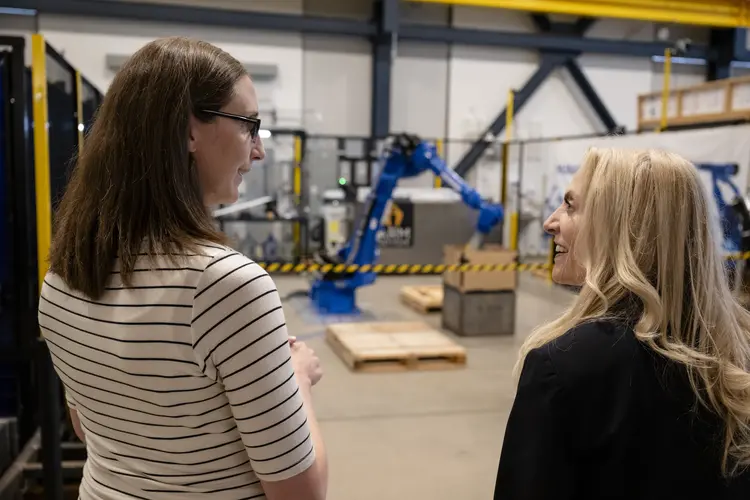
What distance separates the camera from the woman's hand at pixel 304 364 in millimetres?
1393

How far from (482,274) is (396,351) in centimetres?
154

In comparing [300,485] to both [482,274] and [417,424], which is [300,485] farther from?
[482,274]

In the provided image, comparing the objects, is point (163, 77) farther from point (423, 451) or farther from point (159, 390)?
point (423, 451)

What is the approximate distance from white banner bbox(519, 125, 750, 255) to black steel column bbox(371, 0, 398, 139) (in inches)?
126

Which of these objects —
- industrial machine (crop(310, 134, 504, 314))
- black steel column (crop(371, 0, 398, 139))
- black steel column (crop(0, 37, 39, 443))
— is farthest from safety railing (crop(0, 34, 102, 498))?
black steel column (crop(371, 0, 398, 139))

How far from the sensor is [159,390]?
3.80ft

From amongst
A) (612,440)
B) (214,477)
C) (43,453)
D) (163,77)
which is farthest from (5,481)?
(612,440)

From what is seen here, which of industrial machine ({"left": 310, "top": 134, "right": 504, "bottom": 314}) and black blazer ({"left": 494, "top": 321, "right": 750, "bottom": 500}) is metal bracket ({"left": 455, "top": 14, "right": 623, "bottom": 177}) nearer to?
industrial machine ({"left": 310, "top": 134, "right": 504, "bottom": 314})

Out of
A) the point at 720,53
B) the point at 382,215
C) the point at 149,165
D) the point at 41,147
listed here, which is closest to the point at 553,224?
the point at 149,165

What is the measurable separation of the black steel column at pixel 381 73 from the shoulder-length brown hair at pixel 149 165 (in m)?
11.4

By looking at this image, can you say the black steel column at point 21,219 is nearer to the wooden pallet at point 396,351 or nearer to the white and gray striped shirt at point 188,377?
the white and gray striped shirt at point 188,377

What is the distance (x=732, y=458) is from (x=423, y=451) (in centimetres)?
331

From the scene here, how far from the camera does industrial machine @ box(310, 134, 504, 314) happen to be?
6949 millimetres

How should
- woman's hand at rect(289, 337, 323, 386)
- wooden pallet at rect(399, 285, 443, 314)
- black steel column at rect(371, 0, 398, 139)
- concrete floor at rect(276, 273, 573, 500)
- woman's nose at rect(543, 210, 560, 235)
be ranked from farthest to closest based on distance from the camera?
black steel column at rect(371, 0, 398, 139), wooden pallet at rect(399, 285, 443, 314), concrete floor at rect(276, 273, 573, 500), woman's nose at rect(543, 210, 560, 235), woman's hand at rect(289, 337, 323, 386)
